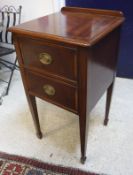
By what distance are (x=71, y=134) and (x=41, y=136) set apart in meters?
0.23

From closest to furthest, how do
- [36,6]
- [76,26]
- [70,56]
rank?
1. [70,56]
2. [76,26]
3. [36,6]

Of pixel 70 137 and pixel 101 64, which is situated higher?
pixel 101 64

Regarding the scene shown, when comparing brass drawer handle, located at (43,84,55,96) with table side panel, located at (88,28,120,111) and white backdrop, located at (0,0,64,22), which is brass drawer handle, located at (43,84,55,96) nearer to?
table side panel, located at (88,28,120,111)

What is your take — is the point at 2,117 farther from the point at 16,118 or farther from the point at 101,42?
the point at 101,42

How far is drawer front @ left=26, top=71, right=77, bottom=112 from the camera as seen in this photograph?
93 centimetres

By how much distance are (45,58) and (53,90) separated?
0.19m

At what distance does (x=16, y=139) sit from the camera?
4.63 feet

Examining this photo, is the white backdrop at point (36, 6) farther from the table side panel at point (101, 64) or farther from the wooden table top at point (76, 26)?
the table side panel at point (101, 64)

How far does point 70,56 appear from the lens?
796mm

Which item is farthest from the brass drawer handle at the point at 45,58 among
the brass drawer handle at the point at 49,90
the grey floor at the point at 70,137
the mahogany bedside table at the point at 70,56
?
the grey floor at the point at 70,137

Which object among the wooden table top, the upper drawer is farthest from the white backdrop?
the upper drawer

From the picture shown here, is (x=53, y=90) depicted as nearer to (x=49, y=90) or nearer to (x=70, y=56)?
(x=49, y=90)

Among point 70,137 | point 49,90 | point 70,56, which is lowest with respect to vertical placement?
point 70,137

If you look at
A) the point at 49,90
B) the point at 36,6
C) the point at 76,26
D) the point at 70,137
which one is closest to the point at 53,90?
the point at 49,90
